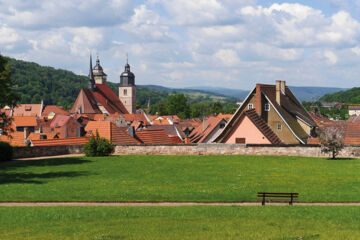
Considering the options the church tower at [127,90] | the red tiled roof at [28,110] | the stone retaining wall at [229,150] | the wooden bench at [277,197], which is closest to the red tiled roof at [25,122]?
the red tiled roof at [28,110]

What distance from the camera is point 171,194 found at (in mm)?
21734

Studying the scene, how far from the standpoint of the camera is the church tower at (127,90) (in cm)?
17300

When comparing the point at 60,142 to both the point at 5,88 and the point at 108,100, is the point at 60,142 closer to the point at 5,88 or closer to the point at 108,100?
the point at 5,88

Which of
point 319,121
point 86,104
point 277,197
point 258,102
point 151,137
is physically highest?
point 86,104

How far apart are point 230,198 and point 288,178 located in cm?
738

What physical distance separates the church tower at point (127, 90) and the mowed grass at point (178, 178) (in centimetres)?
13387

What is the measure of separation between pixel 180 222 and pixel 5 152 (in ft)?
87.5

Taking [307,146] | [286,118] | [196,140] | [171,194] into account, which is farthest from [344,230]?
[196,140]

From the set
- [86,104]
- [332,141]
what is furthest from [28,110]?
[332,141]

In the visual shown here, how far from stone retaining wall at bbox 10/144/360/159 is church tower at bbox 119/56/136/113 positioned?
12900 cm

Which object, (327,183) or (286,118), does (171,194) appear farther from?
(286,118)

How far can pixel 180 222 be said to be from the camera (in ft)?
50.9

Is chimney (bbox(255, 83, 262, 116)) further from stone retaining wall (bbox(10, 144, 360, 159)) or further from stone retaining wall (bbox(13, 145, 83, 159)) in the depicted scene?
stone retaining wall (bbox(13, 145, 83, 159))

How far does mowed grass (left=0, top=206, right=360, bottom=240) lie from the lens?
13719 mm
